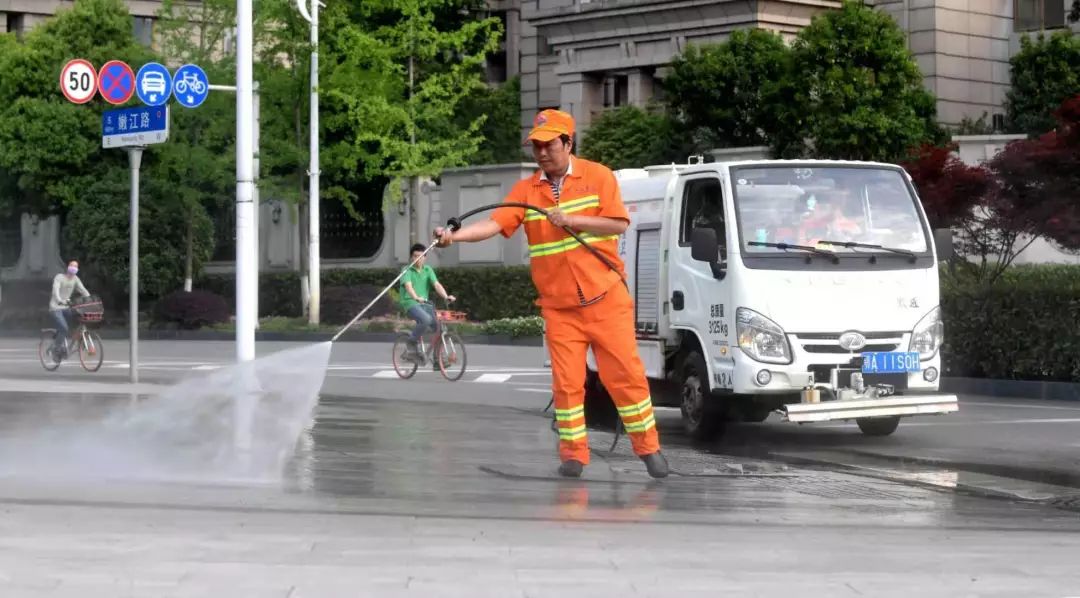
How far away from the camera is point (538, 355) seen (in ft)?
103

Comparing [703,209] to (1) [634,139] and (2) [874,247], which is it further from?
(1) [634,139]

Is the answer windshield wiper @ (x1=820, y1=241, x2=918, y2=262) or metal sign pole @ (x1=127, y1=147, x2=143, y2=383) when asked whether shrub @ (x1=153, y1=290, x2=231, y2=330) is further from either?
windshield wiper @ (x1=820, y1=241, x2=918, y2=262)

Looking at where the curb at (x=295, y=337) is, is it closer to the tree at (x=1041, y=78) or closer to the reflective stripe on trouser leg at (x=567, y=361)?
the tree at (x=1041, y=78)

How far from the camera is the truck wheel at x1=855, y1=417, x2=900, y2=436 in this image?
15.4 m

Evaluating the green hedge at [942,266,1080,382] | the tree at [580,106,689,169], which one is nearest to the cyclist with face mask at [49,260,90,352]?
the green hedge at [942,266,1080,382]

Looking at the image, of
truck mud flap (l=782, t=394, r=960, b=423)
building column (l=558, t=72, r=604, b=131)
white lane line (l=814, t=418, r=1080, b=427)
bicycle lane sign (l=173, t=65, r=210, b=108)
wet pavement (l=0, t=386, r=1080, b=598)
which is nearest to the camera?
wet pavement (l=0, t=386, r=1080, b=598)

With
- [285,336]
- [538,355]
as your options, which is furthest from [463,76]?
[538,355]

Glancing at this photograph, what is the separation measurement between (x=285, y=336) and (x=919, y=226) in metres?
25.4

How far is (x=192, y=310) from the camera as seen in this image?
138ft

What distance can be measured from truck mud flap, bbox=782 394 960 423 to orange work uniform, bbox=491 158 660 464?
9.04 ft

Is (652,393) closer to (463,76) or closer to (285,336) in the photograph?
(285,336)

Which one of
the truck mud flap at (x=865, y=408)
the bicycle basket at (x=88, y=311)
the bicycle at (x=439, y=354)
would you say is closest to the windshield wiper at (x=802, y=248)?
the truck mud flap at (x=865, y=408)

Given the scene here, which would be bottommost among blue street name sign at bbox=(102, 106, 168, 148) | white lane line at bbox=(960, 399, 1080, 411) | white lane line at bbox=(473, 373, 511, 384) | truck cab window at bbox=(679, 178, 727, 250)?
white lane line at bbox=(473, 373, 511, 384)

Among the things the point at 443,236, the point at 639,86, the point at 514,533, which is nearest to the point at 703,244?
the point at 443,236
